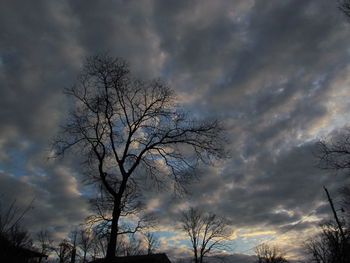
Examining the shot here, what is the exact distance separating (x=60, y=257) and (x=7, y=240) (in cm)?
6261

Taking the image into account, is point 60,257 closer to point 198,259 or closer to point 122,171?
point 198,259

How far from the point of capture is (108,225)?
1508cm

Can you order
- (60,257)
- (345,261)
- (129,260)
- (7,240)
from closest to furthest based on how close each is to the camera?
(7,240) < (345,261) < (129,260) < (60,257)

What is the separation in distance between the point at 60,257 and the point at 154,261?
96.6 feet

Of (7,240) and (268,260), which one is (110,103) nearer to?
(7,240)

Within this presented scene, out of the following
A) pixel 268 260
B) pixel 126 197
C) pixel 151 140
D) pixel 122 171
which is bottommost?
pixel 268 260

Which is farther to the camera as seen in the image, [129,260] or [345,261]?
[129,260]

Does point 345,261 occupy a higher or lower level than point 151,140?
lower

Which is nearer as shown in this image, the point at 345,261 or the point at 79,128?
the point at 79,128

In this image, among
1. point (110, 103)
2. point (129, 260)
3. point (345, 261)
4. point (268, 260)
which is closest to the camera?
point (110, 103)

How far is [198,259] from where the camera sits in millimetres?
48312

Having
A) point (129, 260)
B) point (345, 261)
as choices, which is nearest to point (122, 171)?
point (345, 261)


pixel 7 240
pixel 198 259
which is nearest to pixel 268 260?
pixel 198 259

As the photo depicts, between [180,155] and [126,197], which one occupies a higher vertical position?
[180,155]
